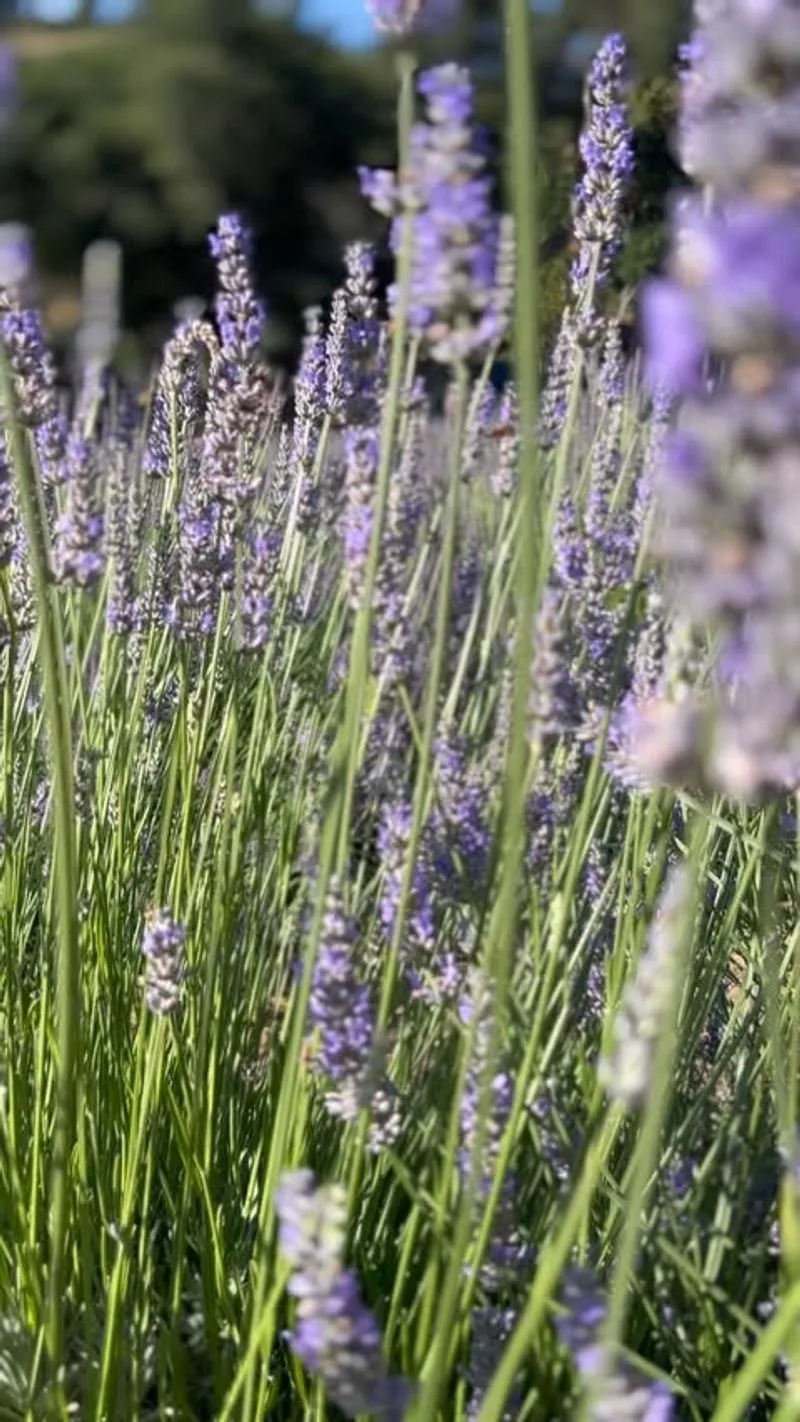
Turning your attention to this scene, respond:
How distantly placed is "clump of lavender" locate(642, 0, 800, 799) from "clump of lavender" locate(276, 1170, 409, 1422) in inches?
12.5

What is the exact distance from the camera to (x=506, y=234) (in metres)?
0.89

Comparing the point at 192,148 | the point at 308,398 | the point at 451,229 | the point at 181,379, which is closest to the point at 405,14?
the point at 451,229

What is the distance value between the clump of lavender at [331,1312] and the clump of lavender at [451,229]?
40 cm

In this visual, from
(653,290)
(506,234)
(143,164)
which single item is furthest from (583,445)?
(143,164)

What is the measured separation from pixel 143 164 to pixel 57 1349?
22693 mm

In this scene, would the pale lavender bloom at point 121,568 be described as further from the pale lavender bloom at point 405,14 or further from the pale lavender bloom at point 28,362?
the pale lavender bloom at point 405,14

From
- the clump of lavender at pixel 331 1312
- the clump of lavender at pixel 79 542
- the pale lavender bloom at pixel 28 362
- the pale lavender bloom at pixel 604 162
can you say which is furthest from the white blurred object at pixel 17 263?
the clump of lavender at pixel 331 1312

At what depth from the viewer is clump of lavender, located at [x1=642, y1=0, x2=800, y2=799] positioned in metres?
0.42

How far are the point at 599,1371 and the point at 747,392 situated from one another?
428 mm

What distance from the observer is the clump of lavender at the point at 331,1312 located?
65 cm

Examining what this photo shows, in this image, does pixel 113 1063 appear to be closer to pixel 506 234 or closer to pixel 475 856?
pixel 475 856

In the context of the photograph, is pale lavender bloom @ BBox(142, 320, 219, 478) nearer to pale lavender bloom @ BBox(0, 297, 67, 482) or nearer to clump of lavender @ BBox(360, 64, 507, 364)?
pale lavender bloom @ BBox(0, 297, 67, 482)

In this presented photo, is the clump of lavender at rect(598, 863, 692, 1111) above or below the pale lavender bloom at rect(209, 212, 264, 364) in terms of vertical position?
below

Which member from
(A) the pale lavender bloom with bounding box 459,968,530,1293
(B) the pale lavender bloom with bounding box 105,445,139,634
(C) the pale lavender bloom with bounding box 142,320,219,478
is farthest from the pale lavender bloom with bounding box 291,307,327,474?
(A) the pale lavender bloom with bounding box 459,968,530,1293
